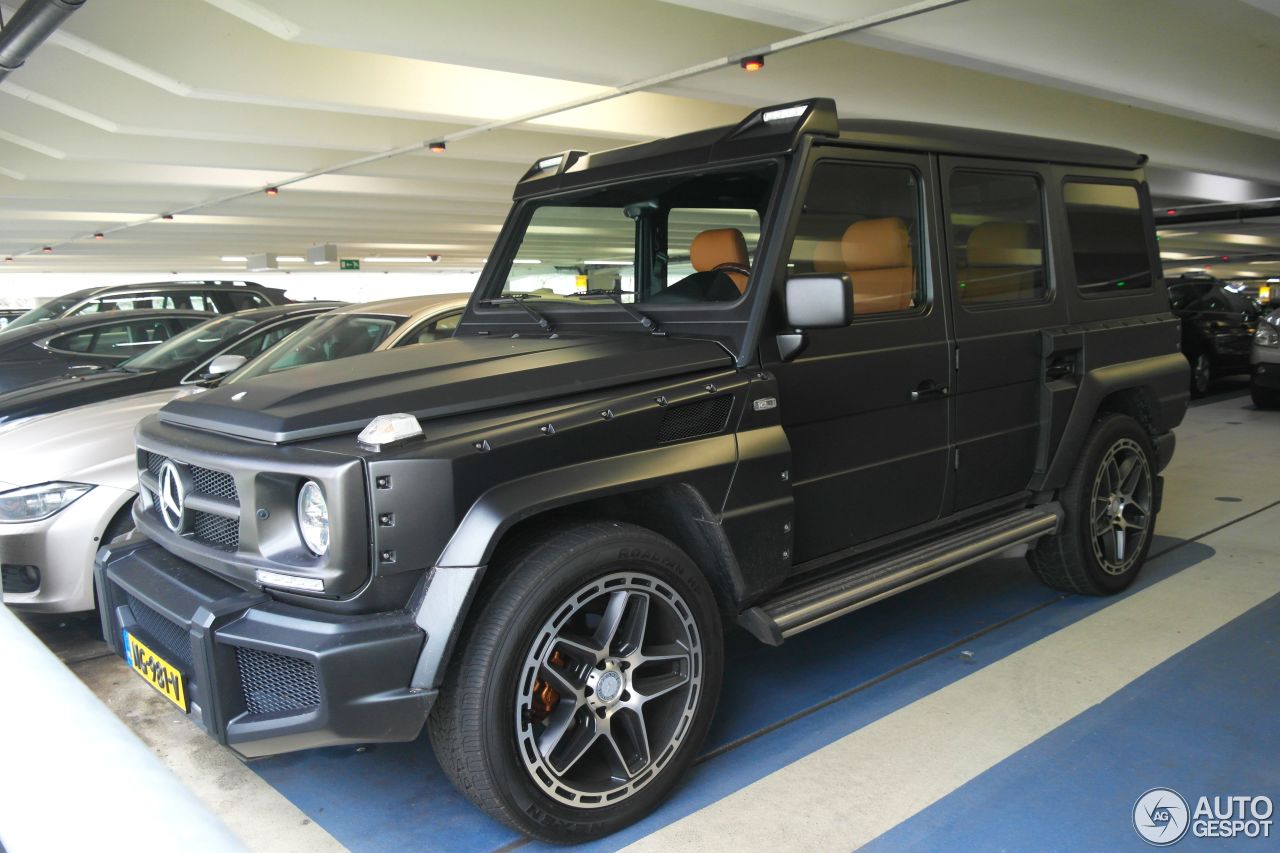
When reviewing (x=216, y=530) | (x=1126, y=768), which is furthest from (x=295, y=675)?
(x=1126, y=768)

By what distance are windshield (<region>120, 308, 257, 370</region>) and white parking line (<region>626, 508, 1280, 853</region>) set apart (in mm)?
5453

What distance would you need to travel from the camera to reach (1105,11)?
7258mm

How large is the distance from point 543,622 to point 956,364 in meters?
1.99

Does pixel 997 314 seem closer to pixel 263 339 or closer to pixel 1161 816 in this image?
pixel 1161 816

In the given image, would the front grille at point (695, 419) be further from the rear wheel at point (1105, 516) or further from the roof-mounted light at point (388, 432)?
the rear wheel at point (1105, 516)

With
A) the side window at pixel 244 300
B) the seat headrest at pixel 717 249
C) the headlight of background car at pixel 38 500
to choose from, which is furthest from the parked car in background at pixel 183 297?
the seat headrest at pixel 717 249

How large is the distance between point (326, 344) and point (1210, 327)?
11186mm

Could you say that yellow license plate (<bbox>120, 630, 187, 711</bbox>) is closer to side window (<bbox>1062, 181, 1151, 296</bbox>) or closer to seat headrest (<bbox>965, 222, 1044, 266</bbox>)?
seat headrest (<bbox>965, 222, 1044, 266</bbox>)

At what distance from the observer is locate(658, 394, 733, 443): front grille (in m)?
2.73

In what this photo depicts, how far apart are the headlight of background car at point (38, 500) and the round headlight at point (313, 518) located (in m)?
2.26

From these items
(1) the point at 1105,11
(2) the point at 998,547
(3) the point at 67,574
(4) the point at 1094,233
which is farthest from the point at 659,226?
(1) the point at 1105,11

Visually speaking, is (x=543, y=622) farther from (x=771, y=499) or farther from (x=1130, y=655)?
(x=1130, y=655)

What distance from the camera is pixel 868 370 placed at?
3.27 m

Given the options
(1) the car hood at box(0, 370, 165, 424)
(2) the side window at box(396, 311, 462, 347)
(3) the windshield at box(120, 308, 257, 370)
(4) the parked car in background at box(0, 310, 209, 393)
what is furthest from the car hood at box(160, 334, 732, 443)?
(4) the parked car in background at box(0, 310, 209, 393)
